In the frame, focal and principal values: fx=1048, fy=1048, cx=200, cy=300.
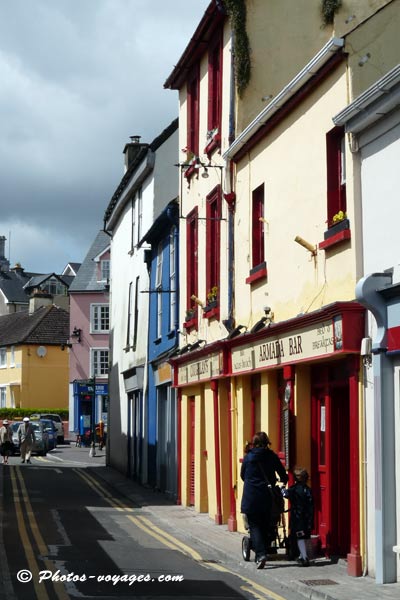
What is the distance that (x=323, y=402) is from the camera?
50.5 ft

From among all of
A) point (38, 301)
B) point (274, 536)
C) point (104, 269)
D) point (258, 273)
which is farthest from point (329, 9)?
point (38, 301)

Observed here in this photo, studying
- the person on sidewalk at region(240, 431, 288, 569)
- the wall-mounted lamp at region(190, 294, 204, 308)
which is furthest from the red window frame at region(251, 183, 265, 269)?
the person on sidewalk at region(240, 431, 288, 569)

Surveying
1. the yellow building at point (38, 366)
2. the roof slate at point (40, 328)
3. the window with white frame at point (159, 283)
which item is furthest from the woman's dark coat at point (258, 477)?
the roof slate at point (40, 328)

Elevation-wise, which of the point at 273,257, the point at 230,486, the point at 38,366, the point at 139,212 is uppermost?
the point at 139,212

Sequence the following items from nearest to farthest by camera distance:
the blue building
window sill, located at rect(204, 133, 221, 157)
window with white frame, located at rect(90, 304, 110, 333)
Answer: window sill, located at rect(204, 133, 221, 157), the blue building, window with white frame, located at rect(90, 304, 110, 333)

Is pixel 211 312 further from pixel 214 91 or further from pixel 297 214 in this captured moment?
pixel 297 214

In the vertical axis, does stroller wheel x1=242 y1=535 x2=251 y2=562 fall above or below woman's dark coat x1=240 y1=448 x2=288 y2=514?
below

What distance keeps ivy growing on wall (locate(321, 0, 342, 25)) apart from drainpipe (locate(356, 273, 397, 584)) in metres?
7.39

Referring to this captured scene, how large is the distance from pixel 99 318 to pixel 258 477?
52531mm

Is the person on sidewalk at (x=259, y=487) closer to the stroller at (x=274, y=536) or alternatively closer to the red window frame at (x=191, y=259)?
the stroller at (x=274, y=536)

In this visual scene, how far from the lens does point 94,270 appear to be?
67875 mm

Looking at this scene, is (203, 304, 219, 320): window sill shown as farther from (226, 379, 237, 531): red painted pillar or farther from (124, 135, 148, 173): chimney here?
(124, 135, 148, 173): chimney

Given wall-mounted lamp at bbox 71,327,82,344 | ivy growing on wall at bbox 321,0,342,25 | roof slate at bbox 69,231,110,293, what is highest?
roof slate at bbox 69,231,110,293

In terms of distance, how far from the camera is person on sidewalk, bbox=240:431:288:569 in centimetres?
1412
